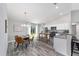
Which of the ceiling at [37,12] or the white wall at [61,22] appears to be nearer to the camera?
the ceiling at [37,12]

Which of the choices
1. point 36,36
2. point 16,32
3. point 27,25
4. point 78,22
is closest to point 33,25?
point 27,25

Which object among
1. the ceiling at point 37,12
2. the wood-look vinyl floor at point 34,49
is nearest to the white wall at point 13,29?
the ceiling at point 37,12

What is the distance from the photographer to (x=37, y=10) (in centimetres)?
253

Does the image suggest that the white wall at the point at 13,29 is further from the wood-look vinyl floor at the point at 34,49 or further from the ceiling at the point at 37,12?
the wood-look vinyl floor at the point at 34,49

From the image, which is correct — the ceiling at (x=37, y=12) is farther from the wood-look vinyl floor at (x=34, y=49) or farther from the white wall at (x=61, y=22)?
the wood-look vinyl floor at (x=34, y=49)

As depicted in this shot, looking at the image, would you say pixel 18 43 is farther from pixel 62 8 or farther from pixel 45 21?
pixel 62 8

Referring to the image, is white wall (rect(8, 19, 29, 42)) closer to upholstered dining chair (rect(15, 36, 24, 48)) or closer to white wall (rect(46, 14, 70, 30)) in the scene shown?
upholstered dining chair (rect(15, 36, 24, 48))

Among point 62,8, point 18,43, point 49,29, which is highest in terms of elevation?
point 62,8

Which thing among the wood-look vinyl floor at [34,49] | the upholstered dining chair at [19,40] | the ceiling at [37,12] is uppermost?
the ceiling at [37,12]

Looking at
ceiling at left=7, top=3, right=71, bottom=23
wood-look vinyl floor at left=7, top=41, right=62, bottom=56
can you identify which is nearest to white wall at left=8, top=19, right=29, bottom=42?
ceiling at left=7, top=3, right=71, bottom=23

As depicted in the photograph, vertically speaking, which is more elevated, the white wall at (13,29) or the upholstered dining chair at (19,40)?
the white wall at (13,29)

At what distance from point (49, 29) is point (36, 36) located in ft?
1.41

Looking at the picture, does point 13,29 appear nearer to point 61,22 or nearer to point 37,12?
point 37,12

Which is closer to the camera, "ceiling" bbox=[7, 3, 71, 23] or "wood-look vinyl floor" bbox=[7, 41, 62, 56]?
"ceiling" bbox=[7, 3, 71, 23]
